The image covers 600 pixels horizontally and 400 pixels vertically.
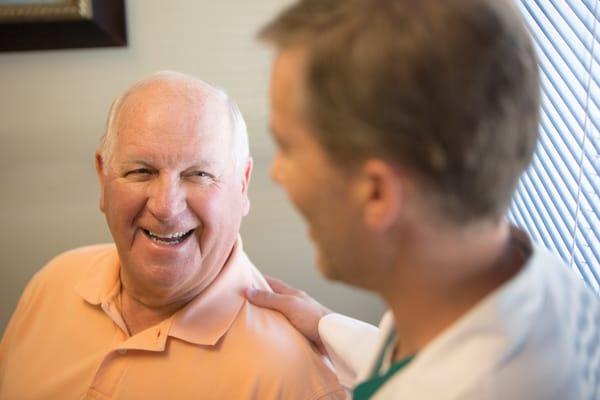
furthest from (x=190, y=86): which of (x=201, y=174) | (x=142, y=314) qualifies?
(x=142, y=314)

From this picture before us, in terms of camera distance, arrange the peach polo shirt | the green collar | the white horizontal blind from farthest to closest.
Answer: the peach polo shirt → the white horizontal blind → the green collar

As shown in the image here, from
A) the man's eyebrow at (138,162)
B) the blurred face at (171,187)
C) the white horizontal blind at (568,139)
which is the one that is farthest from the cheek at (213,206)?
the white horizontal blind at (568,139)

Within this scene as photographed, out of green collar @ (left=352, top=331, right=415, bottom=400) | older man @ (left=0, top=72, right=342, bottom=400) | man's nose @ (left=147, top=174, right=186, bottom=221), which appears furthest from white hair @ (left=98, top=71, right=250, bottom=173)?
green collar @ (left=352, top=331, right=415, bottom=400)

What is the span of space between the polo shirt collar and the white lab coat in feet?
2.50

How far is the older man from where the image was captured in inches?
54.8

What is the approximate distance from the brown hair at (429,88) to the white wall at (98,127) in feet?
4.75

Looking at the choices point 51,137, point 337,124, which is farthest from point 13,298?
point 337,124

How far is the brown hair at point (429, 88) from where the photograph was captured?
1.96 ft

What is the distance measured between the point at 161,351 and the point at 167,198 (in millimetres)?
309

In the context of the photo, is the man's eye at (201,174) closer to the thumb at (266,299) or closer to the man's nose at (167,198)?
the man's nose at (167,198)

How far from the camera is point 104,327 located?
1.54 metres

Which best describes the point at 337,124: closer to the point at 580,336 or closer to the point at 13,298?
the point at 580,336

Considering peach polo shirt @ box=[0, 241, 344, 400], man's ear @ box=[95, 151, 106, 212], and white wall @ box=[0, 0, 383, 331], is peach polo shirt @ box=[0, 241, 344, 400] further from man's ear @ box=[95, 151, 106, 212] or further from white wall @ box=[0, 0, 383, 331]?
white wall @ box=[0, 0, 383, 331]

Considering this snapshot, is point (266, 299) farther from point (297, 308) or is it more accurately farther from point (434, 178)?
point (434, 178)
